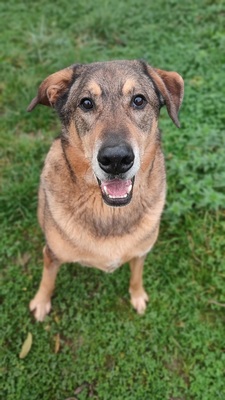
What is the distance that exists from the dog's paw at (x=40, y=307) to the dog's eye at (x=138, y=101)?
1851mm

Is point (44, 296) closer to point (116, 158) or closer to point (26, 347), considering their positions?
point (26, 347)

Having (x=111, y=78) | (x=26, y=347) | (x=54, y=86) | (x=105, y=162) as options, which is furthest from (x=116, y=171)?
(x=26, y=347)

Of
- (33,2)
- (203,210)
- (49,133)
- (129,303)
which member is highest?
(33,2)

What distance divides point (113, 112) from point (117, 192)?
19.1 inches

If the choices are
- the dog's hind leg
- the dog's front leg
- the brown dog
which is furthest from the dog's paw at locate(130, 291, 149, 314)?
the dog's hind leg

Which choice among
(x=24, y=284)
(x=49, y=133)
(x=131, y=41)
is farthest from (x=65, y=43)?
(x=24, y=284)

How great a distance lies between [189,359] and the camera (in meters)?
3.25

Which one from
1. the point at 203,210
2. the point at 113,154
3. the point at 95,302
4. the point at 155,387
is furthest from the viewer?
the point at 203,210

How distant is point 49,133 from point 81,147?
2.21 m

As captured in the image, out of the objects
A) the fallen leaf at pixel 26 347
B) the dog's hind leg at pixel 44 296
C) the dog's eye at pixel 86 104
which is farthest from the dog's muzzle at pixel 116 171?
the fallen leaf at pixel 26 347

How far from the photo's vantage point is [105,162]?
2.16 meters

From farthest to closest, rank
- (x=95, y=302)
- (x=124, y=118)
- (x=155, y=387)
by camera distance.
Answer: (x=95, y=302) < (x=155, y=387) < (x=124, y=118)

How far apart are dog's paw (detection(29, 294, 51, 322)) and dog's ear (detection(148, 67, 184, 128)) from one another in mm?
1891

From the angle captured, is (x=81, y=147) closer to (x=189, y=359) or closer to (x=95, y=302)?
(x=95, y=302)
